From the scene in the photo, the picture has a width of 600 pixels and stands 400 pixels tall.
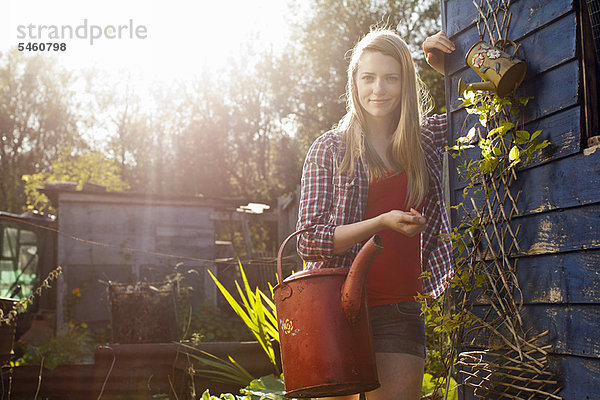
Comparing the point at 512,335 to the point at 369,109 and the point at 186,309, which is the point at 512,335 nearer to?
the point at 369,109

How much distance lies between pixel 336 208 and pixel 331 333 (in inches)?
17.1

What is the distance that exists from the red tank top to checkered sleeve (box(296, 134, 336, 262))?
149 mm

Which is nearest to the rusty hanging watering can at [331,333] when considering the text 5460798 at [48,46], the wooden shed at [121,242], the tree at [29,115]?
the text 5460798 at [48,46]

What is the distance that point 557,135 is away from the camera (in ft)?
5.77

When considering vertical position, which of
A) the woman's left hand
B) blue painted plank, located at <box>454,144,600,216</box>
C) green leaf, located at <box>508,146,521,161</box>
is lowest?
blue painted plank, located at <box>454,144,600,216</box>

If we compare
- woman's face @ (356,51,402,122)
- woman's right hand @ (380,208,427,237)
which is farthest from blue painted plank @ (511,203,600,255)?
woman's face @ (356,51,402,122)

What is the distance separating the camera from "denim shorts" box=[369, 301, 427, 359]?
1.86m

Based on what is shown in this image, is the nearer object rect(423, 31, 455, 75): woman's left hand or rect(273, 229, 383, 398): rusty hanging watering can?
rect(273, 229, 383, 398): rusty hanging watering can

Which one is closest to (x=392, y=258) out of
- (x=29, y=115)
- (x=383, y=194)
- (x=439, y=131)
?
(x=383, y=194)

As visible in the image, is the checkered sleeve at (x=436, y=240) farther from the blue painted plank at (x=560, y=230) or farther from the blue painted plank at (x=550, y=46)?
the blue painted plank at (x=550, y=46)

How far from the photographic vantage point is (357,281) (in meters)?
1.75

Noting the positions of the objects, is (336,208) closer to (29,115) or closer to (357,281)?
(357,281)

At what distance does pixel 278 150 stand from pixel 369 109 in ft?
65.5

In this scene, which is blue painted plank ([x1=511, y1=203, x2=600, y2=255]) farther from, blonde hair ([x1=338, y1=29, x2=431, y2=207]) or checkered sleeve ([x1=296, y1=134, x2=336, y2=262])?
checkered sleeve ([x1=296, y1=134, x2=336, y2=262])
